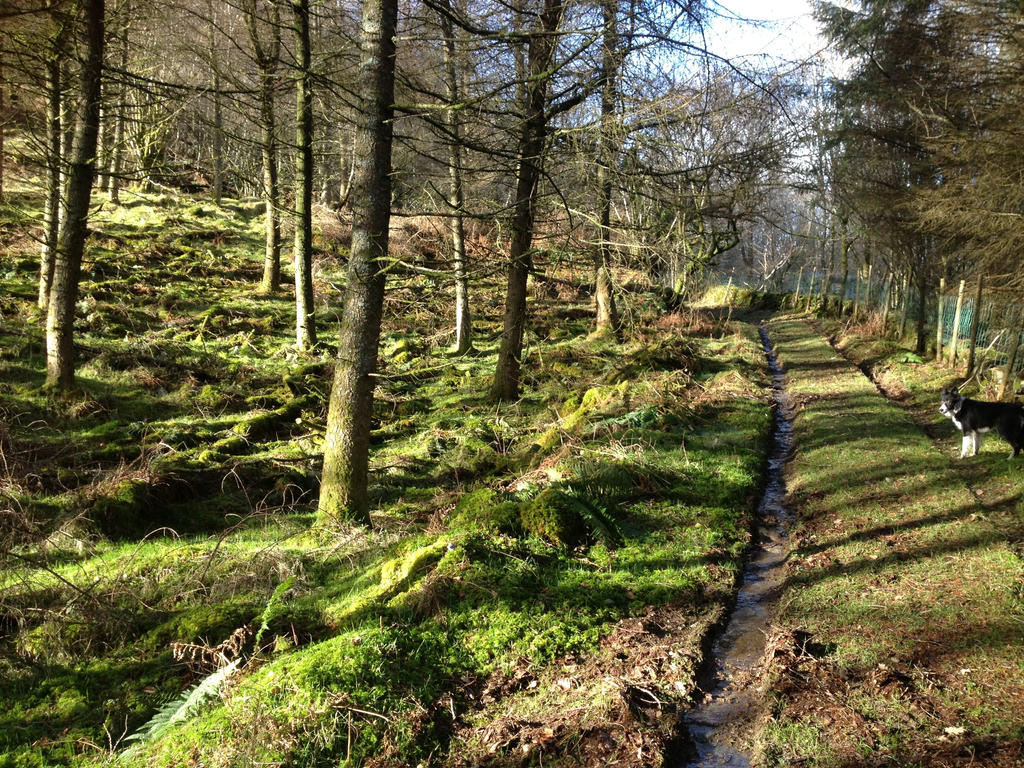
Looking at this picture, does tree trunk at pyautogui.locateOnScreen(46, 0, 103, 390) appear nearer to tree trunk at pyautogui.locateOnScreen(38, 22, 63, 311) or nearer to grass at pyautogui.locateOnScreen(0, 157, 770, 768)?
tree trunk at pyautogui.locateOnScreen(38, 22, 63, 311)

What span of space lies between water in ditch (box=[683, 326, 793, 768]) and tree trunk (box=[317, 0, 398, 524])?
4.31 metres

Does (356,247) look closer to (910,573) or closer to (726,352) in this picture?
(910,573)

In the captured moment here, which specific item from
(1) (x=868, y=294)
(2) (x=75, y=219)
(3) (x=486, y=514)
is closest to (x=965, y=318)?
(1) (x=868, y=294)

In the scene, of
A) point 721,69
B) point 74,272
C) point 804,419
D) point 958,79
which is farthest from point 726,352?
point 74,272

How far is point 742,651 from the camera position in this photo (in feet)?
18.0

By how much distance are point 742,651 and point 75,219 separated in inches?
442

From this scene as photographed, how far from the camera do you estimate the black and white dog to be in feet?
30.4

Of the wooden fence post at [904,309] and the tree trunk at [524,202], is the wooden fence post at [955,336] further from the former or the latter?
the tree trunk at [524,202]

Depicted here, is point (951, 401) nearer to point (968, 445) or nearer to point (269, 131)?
point (968, 445)

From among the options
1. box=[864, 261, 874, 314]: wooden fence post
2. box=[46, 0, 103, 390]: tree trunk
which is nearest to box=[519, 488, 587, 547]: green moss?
box=[46, 0, 103, 390]: tree trunk

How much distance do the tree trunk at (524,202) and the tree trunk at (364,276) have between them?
2.39 metres

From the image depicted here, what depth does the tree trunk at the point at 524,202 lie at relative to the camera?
32.3 ft

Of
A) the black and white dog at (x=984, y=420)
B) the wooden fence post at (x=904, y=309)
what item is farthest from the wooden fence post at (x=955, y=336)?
the black and white dog at (x=984, y=420)

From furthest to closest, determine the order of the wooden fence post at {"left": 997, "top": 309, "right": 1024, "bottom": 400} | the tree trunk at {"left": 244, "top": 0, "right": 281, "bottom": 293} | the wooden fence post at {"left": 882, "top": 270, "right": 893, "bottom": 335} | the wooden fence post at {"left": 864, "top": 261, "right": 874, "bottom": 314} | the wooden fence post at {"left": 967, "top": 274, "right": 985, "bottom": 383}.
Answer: the wooden fence post at {"left": 864, "top": 261, "right": 874, "bottom": 314}, the wooden fence post at {"left": 882, "top": 270, "right": 893, "bottom": 335}, the wooden fence post at {"left": 967, "top": 274, "right": 985, "bottom": 383}, the tree trunk at {"left": 244, "top": 0, "right": 281, "bottom": 293}, the wooden fence post at {"left": 997, "top": 309, "right": 1024, "bottom": 400}
